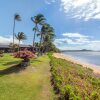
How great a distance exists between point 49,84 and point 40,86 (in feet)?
4.47

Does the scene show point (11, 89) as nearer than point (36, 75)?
Yes

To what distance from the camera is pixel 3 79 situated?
29.5 meters

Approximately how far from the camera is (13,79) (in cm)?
2964

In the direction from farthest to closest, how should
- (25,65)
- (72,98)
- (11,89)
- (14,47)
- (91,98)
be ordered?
(14,47) → (25,65) → (11,89) → (91,98) → (72,98)

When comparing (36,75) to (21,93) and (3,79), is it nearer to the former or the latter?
(3,79)

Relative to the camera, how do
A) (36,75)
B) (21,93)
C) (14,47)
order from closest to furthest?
(21,93)
(36,75)
(14,47)

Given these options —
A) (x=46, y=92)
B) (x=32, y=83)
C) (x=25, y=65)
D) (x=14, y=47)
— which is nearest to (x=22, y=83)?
(x=32, y=83)

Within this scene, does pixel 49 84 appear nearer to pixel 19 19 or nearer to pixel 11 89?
pixel 11 89

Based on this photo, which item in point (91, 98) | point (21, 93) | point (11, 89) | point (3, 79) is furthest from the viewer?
point (3, 79)

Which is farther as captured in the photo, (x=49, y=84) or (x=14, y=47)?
(x=14, y=47)

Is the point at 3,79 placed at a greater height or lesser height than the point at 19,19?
lesser

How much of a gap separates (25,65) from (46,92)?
1418cm

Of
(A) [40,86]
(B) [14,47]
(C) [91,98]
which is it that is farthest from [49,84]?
(B) [14,47]

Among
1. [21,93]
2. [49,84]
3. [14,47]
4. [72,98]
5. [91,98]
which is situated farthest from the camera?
[14,47]
